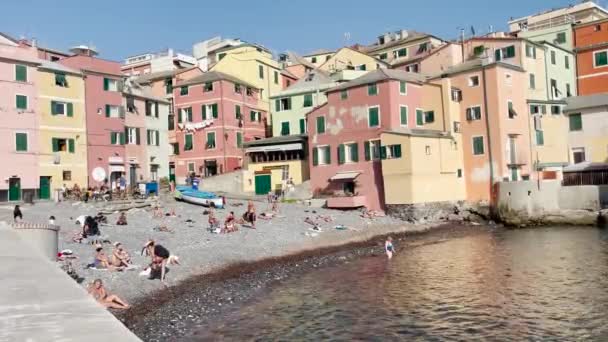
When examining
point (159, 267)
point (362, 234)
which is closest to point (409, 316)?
point (159, 267)

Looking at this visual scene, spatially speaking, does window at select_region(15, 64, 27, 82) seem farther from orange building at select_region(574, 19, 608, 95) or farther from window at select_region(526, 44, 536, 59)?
orange building at select_region(574, 19, 608, 95)

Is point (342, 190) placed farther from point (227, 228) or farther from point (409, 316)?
point (409, 316)

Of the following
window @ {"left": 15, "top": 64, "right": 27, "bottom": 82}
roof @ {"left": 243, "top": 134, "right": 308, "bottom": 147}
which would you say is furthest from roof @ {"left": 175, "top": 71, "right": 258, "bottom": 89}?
window @ {"left": 15, "top": 64, "right": 27, "bottom": 82}

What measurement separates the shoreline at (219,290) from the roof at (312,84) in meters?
26.6

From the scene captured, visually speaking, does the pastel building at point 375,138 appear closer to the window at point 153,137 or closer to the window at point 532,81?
the window at point 532,81

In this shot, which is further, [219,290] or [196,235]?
[196,235]

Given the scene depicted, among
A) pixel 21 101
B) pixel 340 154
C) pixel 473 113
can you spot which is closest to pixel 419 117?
pixel 473 113

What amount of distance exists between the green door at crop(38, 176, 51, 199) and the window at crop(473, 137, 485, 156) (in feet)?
125

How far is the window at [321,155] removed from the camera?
2130 inches

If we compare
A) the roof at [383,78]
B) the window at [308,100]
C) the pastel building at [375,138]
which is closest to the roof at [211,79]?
the window at [308,100]

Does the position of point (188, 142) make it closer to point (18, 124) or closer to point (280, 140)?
point (280, 140)

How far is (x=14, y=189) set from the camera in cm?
4525

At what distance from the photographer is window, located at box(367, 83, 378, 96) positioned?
50.8 metres

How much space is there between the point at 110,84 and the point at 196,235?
24.2 meters
